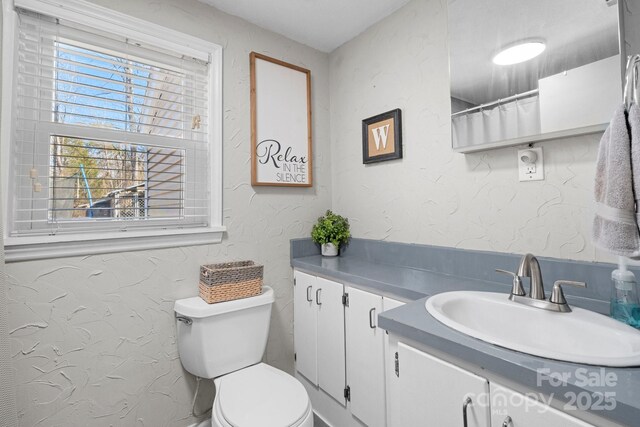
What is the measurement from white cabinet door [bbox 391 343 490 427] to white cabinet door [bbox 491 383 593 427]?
21 mm

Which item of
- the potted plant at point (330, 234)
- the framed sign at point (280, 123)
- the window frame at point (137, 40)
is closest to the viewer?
the window frame at point (137, 40)

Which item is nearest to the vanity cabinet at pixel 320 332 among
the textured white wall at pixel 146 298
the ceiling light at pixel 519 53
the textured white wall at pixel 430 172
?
the textured white wall at pixel 146 298

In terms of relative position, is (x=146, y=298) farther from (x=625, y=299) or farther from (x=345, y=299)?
(x=625, y=299)

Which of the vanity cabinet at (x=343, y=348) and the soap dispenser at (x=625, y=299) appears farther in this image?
the vanity cabinet at (x=343, y=348)

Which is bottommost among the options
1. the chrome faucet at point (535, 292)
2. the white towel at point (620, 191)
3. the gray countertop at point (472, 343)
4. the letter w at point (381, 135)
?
the gray countertop at point (472, 343)

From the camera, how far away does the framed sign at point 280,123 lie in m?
1.76

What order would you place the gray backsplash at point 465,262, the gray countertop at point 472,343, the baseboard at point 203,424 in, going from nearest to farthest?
the gray countertop at point 472,343
the gray backsplash at point 465,262
the baseboard at point 203,424

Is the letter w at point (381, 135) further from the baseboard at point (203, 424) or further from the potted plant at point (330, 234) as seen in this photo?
the baseboard at point (203, 424)

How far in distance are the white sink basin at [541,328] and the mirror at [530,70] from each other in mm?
629

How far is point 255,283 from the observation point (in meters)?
1.52

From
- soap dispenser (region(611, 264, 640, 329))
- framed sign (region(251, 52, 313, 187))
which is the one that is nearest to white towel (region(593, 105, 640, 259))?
soap dispenser (region(611, 264, 640, 329))

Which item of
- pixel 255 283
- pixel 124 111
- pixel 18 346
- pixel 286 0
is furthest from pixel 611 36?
pixel 18 346

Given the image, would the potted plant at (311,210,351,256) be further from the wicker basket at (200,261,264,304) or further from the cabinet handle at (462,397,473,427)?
the cabinet handle at (462,397,473,427)

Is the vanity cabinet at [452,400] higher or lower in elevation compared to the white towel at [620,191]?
lower
